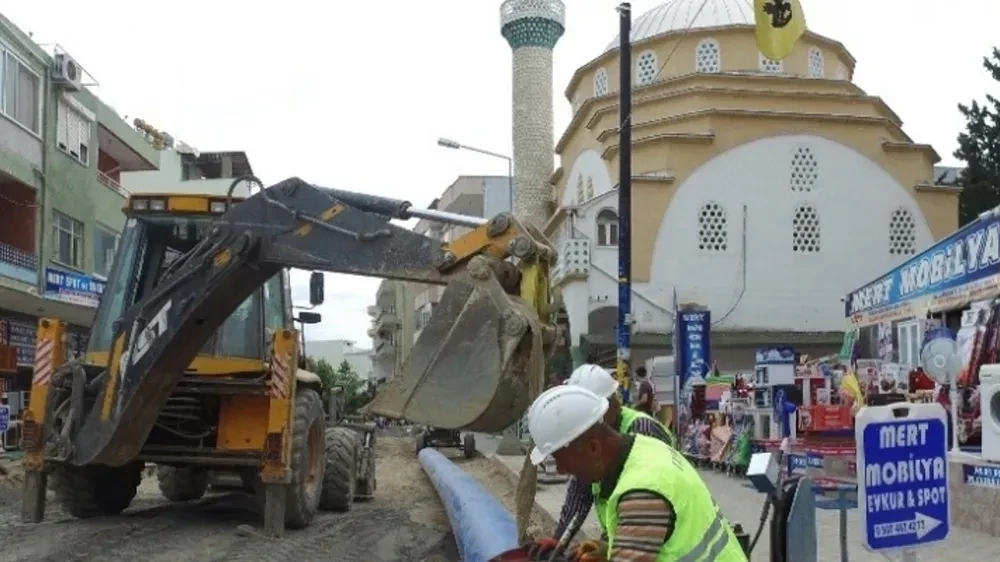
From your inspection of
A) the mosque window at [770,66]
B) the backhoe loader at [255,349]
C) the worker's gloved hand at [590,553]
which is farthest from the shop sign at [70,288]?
the worker's gloved hand at [590,553]

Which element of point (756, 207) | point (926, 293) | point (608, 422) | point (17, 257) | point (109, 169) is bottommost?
point (608, 422)

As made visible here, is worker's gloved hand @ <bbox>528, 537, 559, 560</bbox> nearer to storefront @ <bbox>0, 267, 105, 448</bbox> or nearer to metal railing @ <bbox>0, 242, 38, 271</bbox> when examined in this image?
storefront @ <bbox>0, 267, 105, 448</bbox>

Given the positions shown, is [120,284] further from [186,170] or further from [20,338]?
[186,170]

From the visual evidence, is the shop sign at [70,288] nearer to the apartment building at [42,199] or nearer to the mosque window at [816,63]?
the apartment building at [42,199]

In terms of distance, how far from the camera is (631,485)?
297 cm

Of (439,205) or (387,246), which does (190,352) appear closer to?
(387,246)

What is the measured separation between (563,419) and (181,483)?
10.3 metres

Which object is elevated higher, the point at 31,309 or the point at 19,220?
the point at 19,220

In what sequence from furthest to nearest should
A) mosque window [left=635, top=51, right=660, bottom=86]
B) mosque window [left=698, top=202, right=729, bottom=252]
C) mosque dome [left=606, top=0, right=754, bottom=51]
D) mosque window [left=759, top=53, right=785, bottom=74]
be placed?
1. mosque dome [left=606, top=0, right=754, bottom=51]
2. mosque window [left=635, top=51, right=660, bottom=86]
3. mosque window [left=759, top=53, right=785, bottom=74]
4. mosque window [left=698, top=202, right=729, bottom=252]

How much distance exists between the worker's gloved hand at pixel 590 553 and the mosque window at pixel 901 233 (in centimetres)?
3142

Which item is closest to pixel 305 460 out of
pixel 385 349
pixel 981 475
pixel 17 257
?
pixel 981 475

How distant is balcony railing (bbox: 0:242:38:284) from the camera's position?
77.7 feet

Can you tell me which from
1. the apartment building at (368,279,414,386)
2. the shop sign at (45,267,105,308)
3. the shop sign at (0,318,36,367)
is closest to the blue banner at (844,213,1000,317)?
the shop sign at (45,267,105,308)

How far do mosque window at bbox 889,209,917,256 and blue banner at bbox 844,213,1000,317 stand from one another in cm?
1166
